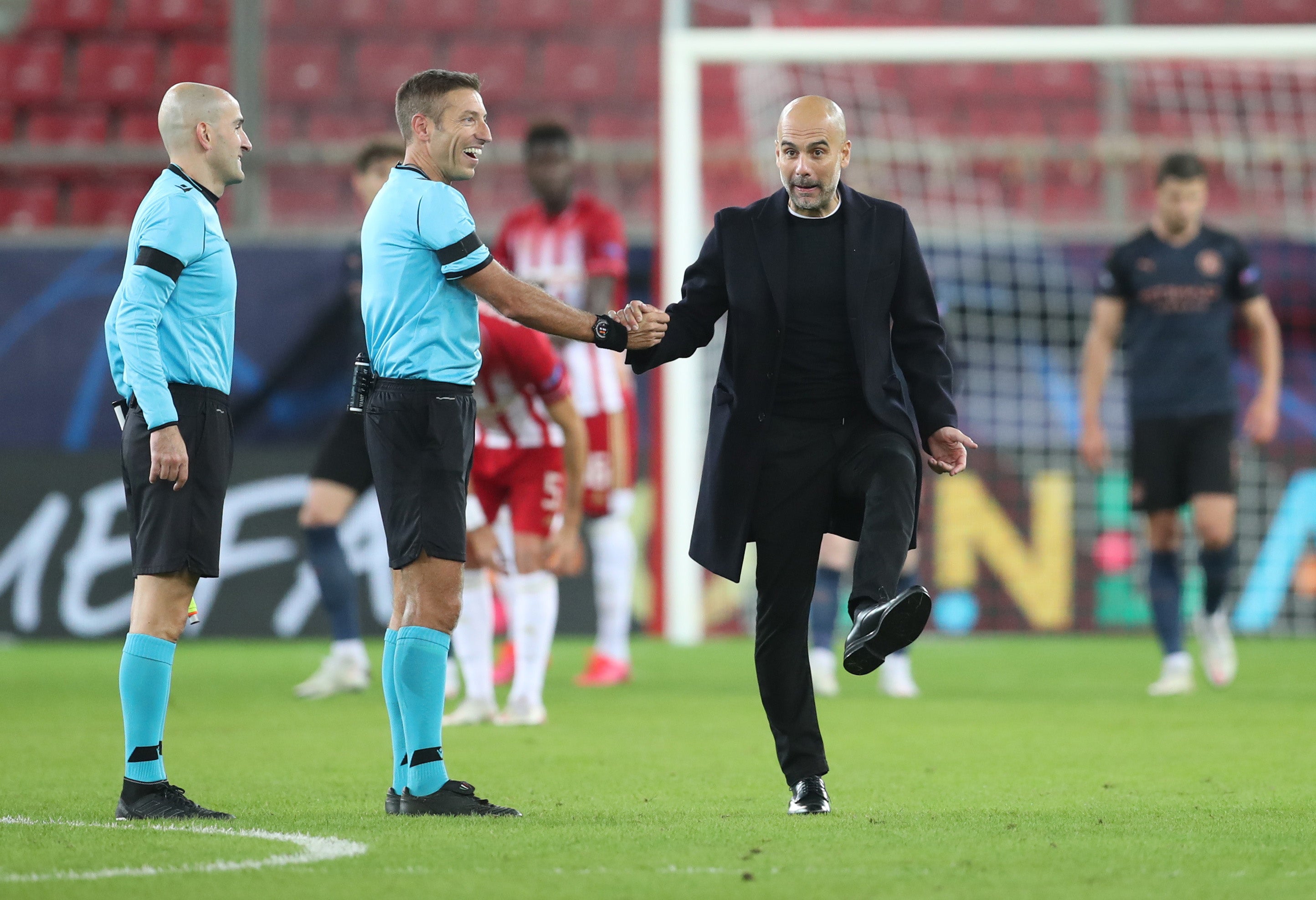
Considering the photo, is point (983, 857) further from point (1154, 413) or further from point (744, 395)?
point (1154, 413)

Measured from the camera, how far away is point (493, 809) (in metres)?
4.29

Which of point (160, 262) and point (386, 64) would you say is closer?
point (160, 262)

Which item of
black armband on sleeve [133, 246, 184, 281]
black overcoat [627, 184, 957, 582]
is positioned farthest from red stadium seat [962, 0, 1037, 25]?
black armband on sleeve [133, 246, 184, 281]

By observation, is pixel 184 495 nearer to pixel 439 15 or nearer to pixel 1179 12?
pixel 439 15

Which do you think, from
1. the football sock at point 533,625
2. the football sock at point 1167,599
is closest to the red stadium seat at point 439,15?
the football sock at point 1167,599

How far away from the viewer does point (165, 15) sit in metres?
14.7

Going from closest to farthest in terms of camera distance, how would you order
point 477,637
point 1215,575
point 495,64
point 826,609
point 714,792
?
1. point 714,792
2. point 477,637
3. point 826,609
4. point 1215,575
5. point 495,64

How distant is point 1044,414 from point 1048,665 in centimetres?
267

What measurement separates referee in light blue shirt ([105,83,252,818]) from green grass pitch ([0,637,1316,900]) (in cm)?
38

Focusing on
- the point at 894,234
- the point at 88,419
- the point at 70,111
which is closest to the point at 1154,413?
the point at 894,234

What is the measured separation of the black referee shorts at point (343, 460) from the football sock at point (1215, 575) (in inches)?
153

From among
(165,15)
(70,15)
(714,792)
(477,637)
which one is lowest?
(714,792)

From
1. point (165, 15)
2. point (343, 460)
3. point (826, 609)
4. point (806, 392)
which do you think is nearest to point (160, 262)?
point (806, 392)

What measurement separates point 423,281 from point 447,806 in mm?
1288
